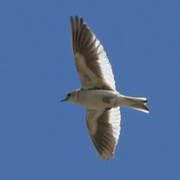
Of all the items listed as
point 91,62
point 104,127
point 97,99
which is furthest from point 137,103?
point 104,127

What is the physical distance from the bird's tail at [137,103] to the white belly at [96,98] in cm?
27

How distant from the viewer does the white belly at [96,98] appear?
10.6 m

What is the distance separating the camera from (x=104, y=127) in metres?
11.5

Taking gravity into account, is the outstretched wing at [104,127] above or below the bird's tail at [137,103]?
below

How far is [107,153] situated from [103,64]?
154cm

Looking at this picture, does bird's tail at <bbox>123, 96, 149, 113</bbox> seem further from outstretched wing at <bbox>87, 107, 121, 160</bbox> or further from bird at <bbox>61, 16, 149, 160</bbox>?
outstretched wing at <bbox>87, 107, 121, 160</bbox>

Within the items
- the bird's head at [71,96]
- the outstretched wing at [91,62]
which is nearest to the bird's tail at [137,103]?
the outstretched wing at [91,62]

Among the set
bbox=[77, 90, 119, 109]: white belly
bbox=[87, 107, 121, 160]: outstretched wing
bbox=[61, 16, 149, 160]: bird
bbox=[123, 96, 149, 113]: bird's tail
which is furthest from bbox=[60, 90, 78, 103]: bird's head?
bbox=[123, 96, 149, 113]: bird's tail

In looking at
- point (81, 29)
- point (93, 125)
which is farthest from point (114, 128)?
point (81, 29)

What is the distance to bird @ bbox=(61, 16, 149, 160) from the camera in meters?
10.5

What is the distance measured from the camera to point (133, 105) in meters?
10.3

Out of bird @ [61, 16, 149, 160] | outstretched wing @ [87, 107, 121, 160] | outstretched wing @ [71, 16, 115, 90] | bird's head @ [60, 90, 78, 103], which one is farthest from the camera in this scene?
outstretched wing @ [87, 107, 121, 160]

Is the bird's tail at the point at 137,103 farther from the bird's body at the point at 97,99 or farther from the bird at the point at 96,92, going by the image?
the bird's body at the point at 97,99

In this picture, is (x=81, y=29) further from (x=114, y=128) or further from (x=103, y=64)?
(x=114, y=128)
